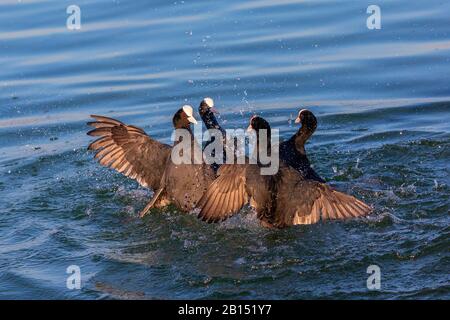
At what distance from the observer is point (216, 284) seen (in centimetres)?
573

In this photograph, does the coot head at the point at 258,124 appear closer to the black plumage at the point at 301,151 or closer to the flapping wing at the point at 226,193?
the black plumage at the point at 301,151

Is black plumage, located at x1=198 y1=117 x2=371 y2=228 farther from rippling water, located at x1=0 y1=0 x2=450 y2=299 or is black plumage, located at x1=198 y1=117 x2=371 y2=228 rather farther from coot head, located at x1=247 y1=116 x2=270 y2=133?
coot head, located at x1=247 y1=116 x2=270 y2=133

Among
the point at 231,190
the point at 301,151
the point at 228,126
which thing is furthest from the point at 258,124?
the point at 228,126

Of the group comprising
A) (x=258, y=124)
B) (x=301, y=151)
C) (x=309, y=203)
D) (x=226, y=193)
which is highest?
(x=258, y=124)

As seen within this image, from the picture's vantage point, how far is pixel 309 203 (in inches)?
259

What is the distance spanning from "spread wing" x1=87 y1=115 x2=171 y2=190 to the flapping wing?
1093mm

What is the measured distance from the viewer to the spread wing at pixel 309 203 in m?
6.43

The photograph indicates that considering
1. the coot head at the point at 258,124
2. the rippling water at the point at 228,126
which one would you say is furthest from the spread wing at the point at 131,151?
the coot head at the point at 258,124

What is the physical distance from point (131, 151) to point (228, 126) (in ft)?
5.71

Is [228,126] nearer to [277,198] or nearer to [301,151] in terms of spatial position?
[301,151]

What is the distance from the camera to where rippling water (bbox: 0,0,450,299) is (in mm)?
5934

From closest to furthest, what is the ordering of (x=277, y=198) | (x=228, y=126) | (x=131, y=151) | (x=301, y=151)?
(x=277, y=198), (x=301, y=151), (x=131, y=151), (x=228, y=126)

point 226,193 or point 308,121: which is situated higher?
point 308,121

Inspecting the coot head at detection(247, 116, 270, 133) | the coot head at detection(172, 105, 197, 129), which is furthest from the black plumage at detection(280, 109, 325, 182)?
the coot head at detection(172, 105, 197, 129)
